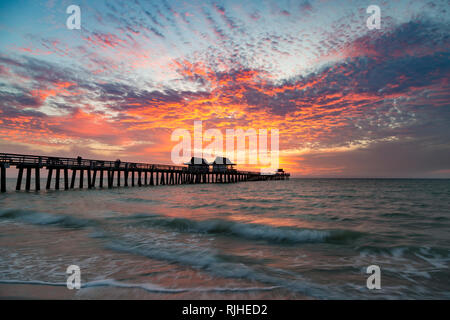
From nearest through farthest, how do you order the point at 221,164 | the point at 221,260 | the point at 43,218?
the point at 221,260 < the point at 43,218 < the point at 221,164

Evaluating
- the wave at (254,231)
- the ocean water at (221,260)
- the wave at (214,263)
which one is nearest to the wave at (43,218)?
the ocean water at (221,260)

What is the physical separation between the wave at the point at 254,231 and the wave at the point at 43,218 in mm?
2659

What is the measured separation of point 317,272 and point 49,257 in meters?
6.48

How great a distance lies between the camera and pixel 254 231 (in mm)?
9836

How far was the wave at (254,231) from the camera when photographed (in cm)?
872

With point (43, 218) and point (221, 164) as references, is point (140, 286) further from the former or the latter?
point (221, 164)

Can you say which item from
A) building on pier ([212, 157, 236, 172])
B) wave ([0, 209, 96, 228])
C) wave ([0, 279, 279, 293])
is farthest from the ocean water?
building on pier ([212, 157, 236, 172])

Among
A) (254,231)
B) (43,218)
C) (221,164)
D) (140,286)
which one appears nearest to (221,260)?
(140,286)

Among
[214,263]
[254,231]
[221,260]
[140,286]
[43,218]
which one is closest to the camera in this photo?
[140,286]

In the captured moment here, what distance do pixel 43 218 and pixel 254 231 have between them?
33.6 ft

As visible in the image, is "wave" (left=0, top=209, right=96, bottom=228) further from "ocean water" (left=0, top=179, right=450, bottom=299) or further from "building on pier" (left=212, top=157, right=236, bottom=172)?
"building on pier" (left=212, top=157, right=236, bottom=172)

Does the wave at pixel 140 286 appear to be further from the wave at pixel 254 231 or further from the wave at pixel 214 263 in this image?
the wave at pixel 254 231
